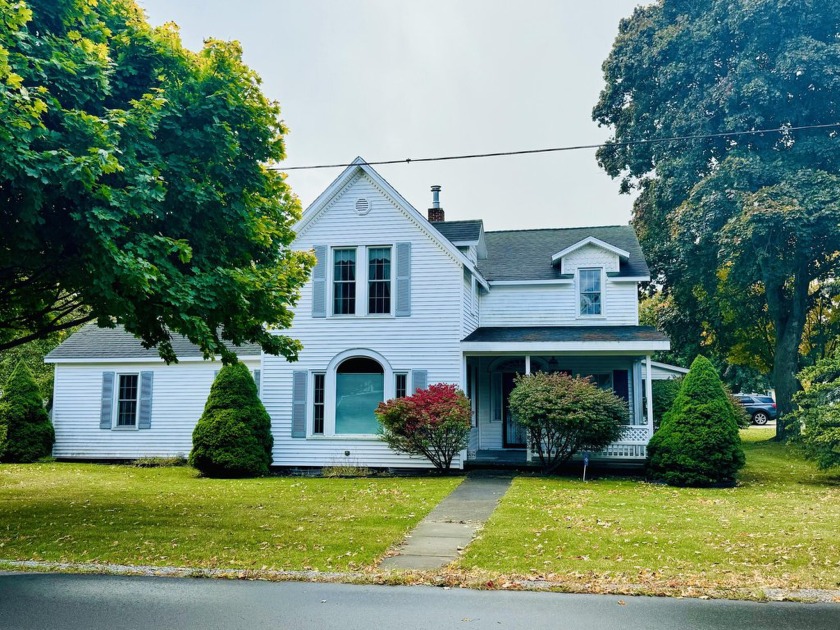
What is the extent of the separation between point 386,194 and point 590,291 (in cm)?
708

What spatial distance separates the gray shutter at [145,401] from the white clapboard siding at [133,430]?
0.44 feet

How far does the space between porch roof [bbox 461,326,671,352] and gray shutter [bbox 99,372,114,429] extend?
12.3 m

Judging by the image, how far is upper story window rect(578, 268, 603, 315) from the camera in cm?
2094

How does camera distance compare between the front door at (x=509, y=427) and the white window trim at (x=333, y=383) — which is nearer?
the white window trim at (x=333, y=383)

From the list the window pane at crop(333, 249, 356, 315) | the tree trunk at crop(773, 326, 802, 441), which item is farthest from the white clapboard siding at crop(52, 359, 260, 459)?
the tree trunk at crop(773, 326, 802, 441)

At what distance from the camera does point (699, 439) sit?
15.4 meters

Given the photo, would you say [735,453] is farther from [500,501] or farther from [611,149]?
[611,149]

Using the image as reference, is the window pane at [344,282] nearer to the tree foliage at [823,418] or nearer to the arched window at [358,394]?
the arched window at [358,394]

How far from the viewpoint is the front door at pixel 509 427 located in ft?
67.8

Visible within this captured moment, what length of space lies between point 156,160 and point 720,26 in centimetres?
2341

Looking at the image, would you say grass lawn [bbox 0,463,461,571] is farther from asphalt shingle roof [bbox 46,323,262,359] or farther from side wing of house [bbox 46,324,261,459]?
asphalt shingle roof [bbox 46,323,262,359]

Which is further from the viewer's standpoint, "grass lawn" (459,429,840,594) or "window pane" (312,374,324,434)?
"window pane" (312,374,324,434)

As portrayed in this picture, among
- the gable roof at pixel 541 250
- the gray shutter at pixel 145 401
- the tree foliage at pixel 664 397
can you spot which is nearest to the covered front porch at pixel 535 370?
the tree foliage at pixel 664 397

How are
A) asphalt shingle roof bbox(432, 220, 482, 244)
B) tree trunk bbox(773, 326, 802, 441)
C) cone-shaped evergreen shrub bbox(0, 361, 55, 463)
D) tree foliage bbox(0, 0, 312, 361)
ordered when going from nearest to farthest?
tree foliage bbox(0, 0, 312, 361) → asphalt shingle roof bbox(432, 220, 482, 244) → cone-shaped evergreen shrub bbox(0, 361, 55, 463) → tree trunk bbox(773, 326, 802, 441)
